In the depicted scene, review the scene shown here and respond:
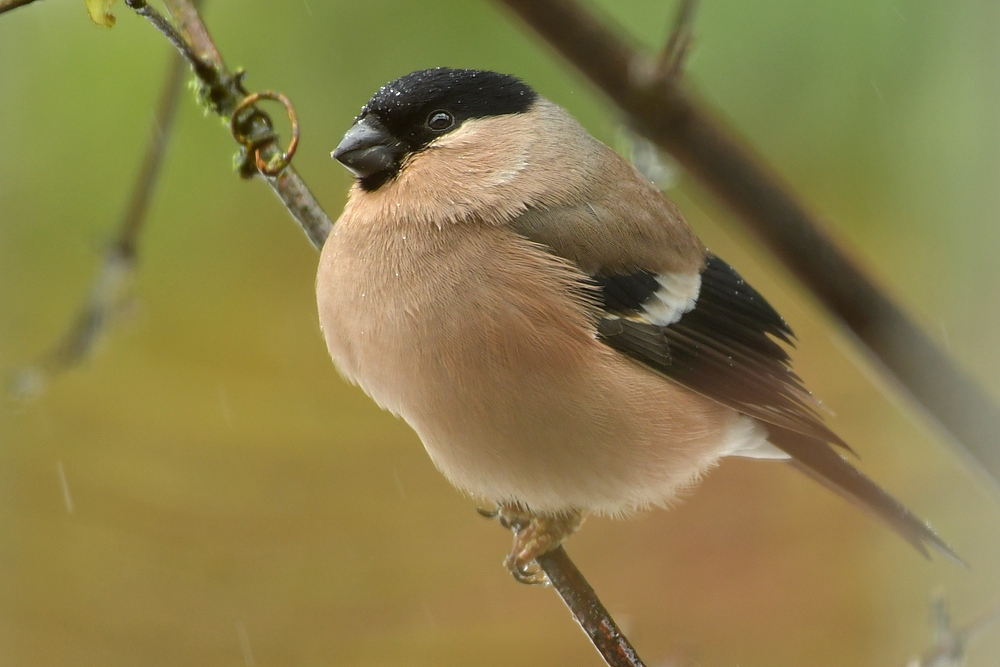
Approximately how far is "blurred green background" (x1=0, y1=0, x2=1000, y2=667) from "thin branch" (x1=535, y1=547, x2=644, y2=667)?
1247mm

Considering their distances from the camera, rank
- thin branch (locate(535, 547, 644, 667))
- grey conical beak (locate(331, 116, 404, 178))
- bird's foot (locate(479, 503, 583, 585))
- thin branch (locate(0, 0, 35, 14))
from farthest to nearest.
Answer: bird's foot (locate(479, 503, 583, 585)) → grey conical beak (locate(331, 116, 404, 178)) → thin branch (locate(535, 547, 644, 667)) → thin branch (locate(0, 0, 35, 14))

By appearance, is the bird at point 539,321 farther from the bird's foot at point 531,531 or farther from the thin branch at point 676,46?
the thin branch at point 676,46

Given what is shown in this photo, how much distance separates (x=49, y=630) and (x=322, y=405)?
1.07 metres

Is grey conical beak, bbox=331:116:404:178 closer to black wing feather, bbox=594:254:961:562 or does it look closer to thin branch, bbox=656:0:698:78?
black wing feather, bbox=594:254:961:562

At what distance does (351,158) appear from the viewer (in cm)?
145

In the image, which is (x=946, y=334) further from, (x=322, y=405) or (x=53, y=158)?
(x=53, y=158)

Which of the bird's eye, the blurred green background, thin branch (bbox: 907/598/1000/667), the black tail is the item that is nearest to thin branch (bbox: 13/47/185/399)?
the bird's eye

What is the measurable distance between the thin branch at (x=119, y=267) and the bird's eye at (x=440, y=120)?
393 millimetres

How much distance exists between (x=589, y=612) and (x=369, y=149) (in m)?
0.76

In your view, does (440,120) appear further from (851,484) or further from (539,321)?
(851,484)

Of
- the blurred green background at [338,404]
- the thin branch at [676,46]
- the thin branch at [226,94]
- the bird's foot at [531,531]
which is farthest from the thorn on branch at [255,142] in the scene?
the blurred green background at [338,404]

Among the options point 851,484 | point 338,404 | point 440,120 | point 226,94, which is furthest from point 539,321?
point 338,404

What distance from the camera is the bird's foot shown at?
1558 millimetres

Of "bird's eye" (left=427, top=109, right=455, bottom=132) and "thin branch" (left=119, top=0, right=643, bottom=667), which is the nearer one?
"thin branch" (left=119, top=0, right=643, bottom=667)
